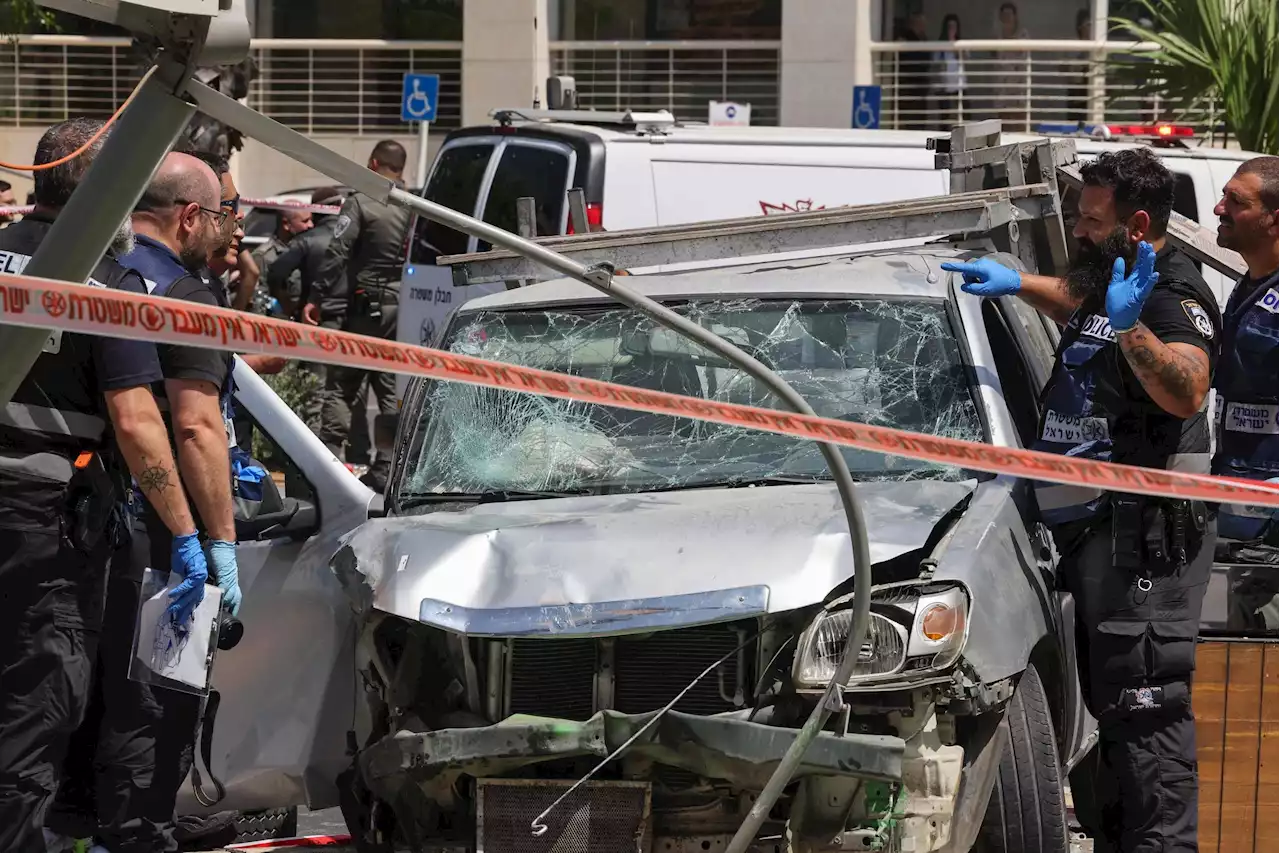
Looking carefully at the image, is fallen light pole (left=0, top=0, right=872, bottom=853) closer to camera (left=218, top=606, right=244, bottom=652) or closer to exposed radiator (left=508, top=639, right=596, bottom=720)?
exposed radiator (left=508, top=639, right=596, bottom=720)

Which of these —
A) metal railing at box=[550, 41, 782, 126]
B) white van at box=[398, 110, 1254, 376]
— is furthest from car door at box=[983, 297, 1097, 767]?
metal railing at box=[550, 41, 782, 126]

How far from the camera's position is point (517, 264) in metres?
5.57

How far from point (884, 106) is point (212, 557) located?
786 inches

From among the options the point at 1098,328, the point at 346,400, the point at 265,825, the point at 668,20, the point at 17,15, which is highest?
the point at 668,20

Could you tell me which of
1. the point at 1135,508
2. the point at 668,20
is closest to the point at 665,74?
the point at 668,20

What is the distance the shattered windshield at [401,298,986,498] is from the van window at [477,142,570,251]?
4.66m

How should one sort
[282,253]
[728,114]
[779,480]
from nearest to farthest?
1. [779,480]
2. [282,253]
3. [728,114]

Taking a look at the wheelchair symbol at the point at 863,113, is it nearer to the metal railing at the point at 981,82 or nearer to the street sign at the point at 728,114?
the street sign at the point at 728,114

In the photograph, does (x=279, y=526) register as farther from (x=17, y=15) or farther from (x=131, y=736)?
(x=17, y=15)

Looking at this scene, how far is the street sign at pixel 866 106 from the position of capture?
1905 centimetres

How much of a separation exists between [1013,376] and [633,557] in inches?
59.3

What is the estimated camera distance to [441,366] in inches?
139

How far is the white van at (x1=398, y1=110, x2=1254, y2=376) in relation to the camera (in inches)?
416

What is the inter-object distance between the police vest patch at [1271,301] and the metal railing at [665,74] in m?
19.1
